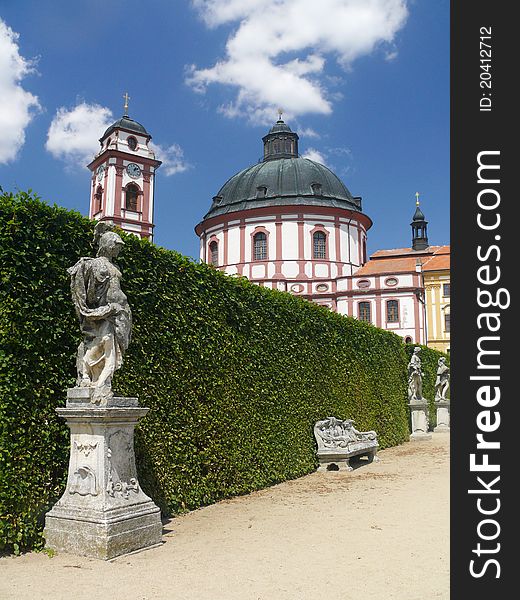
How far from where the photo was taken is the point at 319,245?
143ft

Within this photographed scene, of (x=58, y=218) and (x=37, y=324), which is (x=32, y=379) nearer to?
(x=37, y=324)

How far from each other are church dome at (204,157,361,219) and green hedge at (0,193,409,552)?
32019 millimetres

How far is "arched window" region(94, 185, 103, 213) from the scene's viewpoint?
38544 millimetres

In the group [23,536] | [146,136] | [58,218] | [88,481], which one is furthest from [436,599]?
[146,136]

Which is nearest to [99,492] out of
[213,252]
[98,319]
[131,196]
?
[98,319]

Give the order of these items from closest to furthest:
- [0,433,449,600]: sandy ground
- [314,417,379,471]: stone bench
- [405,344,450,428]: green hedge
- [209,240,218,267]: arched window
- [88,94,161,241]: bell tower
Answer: [0,433,449,600]: sandy ground < [314,417,379,471]: stone bench < [405,344,450,428]: green hedge < [88,94,161,241]: bell tower < [209,240,218,267]: arched window

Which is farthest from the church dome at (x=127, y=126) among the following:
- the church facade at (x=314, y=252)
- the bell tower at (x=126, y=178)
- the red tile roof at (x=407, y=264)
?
the red tile roof at (x=407, y=264)

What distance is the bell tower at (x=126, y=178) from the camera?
37.5m

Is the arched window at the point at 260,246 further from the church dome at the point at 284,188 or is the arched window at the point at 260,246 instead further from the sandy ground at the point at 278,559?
the sandy ground at the point at 278,559

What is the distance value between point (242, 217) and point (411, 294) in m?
12.9

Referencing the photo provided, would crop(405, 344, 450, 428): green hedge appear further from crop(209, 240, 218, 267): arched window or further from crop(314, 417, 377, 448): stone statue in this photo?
crop(209, 240, 218, 267): arched window

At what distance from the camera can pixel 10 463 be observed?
527 centimetres

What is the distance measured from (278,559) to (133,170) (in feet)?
118

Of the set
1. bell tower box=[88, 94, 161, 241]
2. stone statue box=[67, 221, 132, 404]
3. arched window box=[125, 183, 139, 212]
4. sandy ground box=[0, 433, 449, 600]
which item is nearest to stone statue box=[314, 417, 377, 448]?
sandy ground box=[0, 433, 449, 600]
